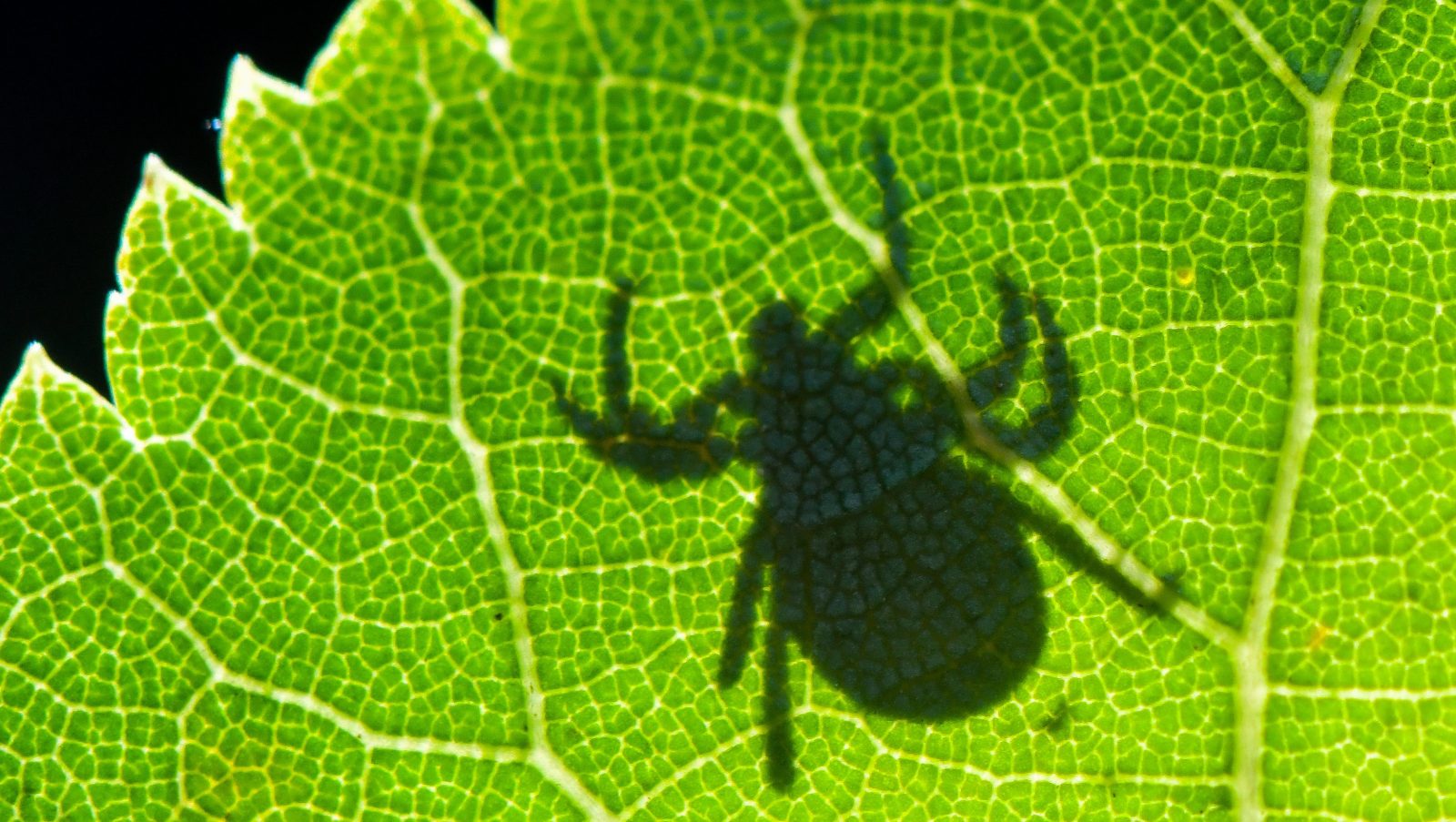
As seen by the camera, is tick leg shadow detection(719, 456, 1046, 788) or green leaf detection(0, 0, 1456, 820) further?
tick leg shadow detection(719, 456, 1046, 788)

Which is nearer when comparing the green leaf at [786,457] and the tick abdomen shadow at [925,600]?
the green leaf at [786,457]

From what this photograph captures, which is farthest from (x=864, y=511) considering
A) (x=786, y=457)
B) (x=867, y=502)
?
(x=786, y=457)

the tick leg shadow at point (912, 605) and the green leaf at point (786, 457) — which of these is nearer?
the green leaf at point (786, 457)

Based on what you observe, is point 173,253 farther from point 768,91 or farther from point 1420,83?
point 1420,83

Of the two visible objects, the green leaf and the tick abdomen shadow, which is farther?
the tick abdomen shadow

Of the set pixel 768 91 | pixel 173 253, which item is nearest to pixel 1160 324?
pixel 768 91
